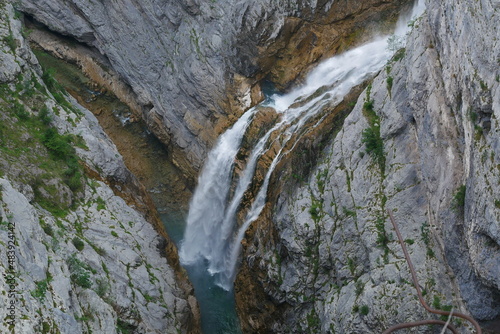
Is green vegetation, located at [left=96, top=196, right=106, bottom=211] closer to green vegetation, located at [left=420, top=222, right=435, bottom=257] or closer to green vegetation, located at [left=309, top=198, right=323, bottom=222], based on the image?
green vegetation, located at [left=309, top=198, right=323, bottom=222]

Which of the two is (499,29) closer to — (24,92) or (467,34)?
(467,34)

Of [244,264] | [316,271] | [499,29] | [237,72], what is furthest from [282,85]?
[499,29]

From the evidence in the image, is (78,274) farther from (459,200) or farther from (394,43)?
(394,43)

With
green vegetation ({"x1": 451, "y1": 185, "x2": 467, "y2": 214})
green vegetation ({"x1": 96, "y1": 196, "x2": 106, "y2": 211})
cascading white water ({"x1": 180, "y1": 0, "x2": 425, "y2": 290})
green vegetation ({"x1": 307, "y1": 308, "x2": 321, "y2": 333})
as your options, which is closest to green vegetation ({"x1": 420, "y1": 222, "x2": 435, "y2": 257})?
green vegetation ({"x1": 451, "y1": 185, "x2": 467, "y2": 214})

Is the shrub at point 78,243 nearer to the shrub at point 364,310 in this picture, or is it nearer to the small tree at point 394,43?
the shrub at point 364,310

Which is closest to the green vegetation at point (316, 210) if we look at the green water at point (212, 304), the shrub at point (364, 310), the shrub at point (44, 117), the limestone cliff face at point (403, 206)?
the limestone cliff face at point (403, 206)
